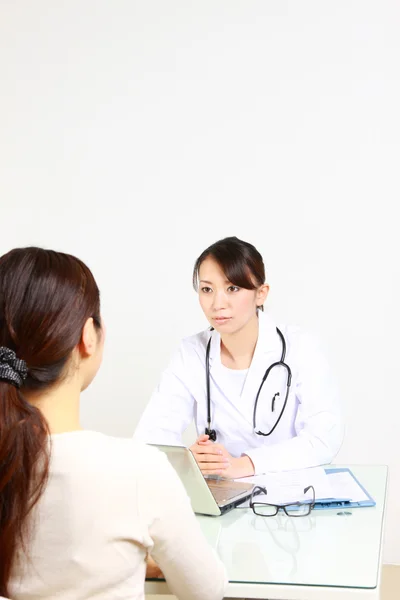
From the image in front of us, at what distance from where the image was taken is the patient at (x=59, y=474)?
118 centimetres

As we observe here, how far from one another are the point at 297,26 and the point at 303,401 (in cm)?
169

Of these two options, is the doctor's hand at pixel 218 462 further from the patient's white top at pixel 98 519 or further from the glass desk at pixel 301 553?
the patient's white top at pixel 98 519

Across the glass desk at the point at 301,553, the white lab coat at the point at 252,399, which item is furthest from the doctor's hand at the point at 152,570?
the white lab coat at the point at 252,399

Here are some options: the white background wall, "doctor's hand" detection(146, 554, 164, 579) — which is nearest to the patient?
"doctor's hand" detection(146, 554, 164, 579)

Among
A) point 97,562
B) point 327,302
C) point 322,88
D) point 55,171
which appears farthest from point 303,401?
point 55,171

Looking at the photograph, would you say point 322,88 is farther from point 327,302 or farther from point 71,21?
point 71,21

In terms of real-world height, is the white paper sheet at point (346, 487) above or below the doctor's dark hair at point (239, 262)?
below

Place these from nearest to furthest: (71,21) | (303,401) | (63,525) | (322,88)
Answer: (63,525)
(303,401)
(322,88)
(71,21)

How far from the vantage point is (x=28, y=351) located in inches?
47.4

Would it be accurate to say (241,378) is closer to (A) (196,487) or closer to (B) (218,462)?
(B) (218,462)

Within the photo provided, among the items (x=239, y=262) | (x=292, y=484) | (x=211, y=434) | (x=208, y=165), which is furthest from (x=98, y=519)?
(x=208, y=165)

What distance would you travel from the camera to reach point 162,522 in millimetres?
1233

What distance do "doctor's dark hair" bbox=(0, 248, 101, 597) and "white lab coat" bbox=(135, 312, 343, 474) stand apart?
118cm

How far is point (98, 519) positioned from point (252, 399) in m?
1.29
